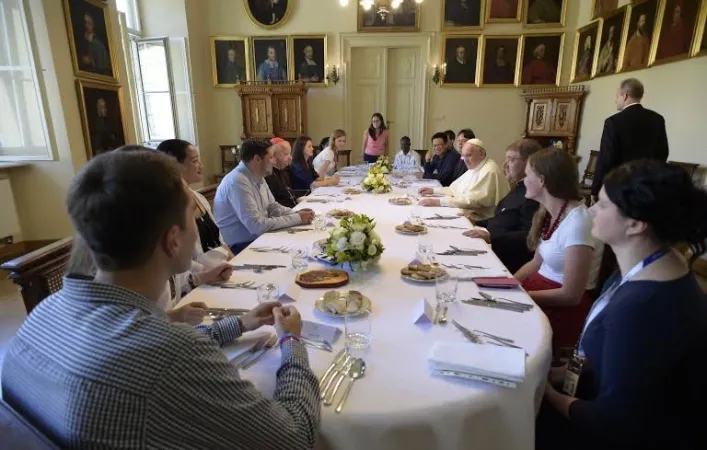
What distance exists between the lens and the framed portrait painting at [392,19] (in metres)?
8.44

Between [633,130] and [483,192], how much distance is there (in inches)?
71.2

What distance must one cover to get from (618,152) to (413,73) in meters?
5.61

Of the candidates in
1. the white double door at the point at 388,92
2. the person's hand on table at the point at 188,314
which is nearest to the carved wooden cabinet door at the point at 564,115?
the white double door at the point at 388,92

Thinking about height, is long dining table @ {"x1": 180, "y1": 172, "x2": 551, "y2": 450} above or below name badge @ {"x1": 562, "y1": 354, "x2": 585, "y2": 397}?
above

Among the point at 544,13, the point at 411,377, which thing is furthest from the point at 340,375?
the point at 544,13

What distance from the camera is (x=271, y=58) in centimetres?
890

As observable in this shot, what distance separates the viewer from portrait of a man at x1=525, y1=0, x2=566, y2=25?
26.7 ft

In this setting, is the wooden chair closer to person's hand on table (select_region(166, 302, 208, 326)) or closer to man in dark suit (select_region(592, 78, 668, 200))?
person's hand on table (select_region(166, 302, 208, 326))

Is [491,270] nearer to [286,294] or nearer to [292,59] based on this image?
[286,294]

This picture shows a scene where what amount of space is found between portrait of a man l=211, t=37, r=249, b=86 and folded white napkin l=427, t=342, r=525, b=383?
8821 millimetres

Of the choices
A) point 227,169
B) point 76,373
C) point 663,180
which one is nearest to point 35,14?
point 227,169

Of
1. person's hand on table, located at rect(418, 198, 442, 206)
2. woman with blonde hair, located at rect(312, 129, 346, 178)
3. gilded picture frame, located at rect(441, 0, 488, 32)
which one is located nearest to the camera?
person's hand on table, located at rect(418, 198, 442, 206)

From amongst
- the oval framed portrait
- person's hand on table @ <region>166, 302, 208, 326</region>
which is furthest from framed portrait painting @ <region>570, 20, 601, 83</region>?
person's hand on table @ <region>166, 302, 208, 326</region>

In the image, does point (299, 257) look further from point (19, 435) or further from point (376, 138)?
point (376, 138)
